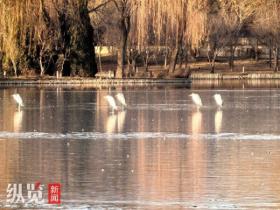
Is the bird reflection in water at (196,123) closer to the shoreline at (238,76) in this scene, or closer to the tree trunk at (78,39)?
the tree trunk at (78,39)

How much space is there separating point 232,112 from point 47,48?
29222 millimetres

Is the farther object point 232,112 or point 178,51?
point 178,51

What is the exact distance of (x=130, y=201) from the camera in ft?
45.7

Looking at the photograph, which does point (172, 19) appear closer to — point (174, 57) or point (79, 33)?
point (174, 57)

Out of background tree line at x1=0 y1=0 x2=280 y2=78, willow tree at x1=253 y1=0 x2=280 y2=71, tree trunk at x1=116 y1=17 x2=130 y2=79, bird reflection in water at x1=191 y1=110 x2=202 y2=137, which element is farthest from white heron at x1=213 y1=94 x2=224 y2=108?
willow tree at x1=253 y1=0 x2=280 y2=71

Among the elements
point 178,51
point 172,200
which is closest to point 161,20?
point 178,51

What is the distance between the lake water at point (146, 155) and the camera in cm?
1441

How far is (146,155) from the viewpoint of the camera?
20031 mm

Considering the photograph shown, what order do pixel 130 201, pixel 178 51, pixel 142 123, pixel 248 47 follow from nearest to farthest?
pixel 130 201 < pixel 142 123 < pixel 178 51 < pixel 248 47

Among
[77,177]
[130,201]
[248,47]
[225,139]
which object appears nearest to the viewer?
[130,201]

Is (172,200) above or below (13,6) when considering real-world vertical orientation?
below

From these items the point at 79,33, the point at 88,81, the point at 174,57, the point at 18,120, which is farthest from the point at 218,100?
the point at 174,57

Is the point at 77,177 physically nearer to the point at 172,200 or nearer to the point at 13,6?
the point at 172,200

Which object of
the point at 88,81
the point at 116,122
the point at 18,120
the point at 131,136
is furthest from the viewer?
the point at 88,81
